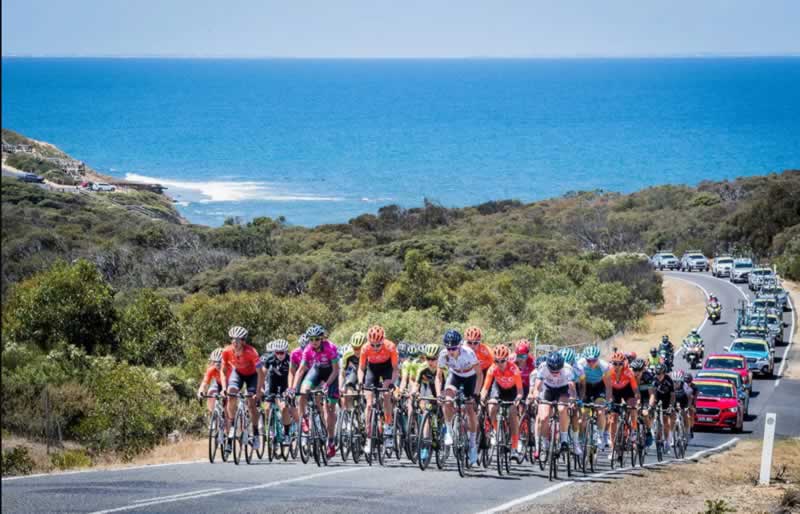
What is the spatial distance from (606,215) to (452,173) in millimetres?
78116

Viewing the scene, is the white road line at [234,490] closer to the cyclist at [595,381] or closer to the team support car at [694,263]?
the cyclist at [595,381]

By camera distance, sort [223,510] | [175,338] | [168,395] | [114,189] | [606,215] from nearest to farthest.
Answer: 1. [223,510]
2. [168,395]
3. [175,338]
4. [114,189]
5. [606,215]

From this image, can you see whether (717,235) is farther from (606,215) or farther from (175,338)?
(175,338)

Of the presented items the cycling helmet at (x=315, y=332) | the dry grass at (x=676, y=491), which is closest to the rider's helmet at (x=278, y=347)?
the cycling helmet at (x=315, y=332)

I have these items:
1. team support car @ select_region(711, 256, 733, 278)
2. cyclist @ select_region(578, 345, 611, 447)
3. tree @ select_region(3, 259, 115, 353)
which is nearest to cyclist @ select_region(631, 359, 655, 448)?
cyclist @ select_region(578, 345, 611, 447)

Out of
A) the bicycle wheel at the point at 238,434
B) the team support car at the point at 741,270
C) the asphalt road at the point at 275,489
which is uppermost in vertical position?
the team support car at the point at 741,270

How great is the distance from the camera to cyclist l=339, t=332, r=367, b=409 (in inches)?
586

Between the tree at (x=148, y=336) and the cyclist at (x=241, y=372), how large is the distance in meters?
19.2

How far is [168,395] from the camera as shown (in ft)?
88.0

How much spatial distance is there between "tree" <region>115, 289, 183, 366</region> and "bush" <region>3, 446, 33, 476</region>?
15.8 meters

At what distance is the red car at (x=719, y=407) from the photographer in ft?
86.8

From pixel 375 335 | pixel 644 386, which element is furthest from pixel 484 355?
pixel 644 386

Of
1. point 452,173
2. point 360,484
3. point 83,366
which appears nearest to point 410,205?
point 452,173

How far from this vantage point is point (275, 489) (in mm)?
13133
